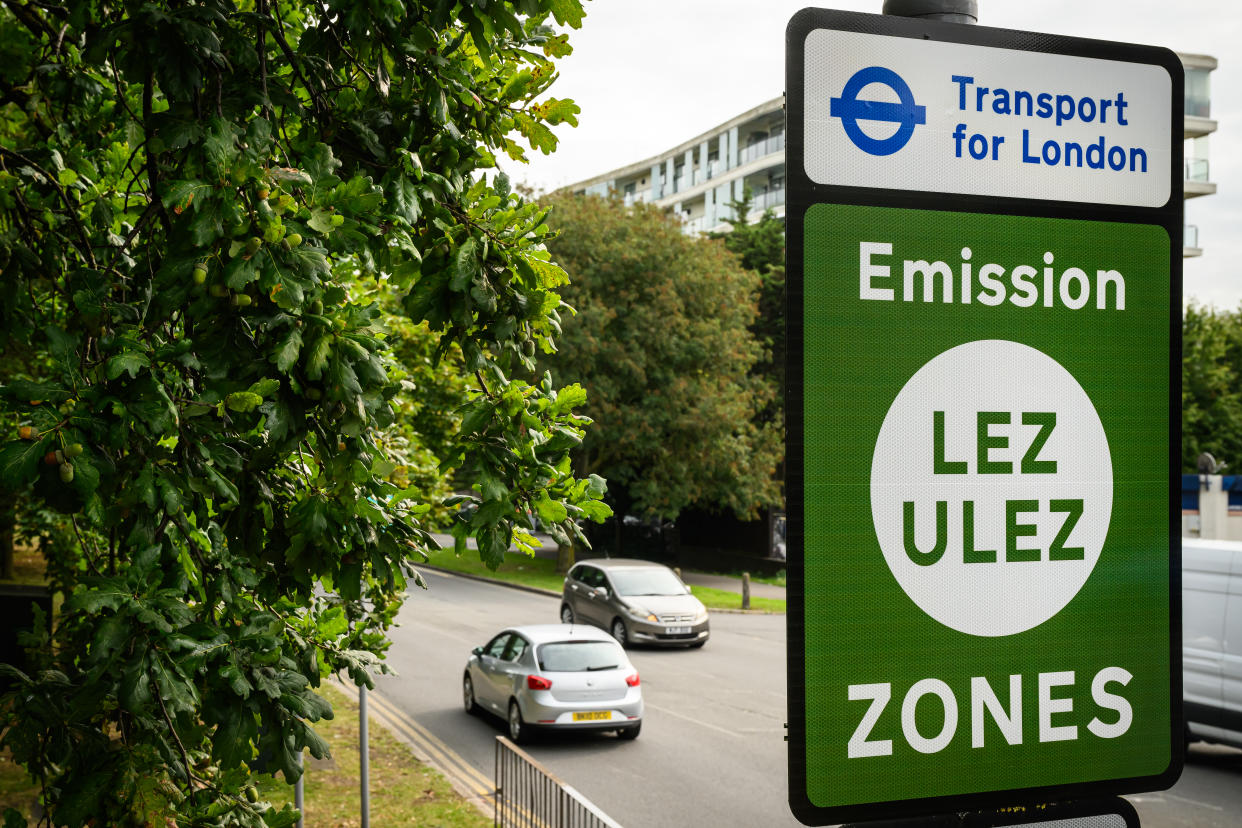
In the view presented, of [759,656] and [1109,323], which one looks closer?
[1109,323]

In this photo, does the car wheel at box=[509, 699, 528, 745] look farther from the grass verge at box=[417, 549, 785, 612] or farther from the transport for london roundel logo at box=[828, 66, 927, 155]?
the transport for london roundel logo at box=[828, 66, 927, 155]

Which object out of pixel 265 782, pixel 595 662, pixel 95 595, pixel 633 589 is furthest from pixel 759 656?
pixel 95 595

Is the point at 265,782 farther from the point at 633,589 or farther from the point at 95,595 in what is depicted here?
the point at 633,589

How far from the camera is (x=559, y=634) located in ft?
44.4

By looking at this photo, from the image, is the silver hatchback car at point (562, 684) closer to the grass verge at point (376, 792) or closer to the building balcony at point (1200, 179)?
the grass verge at point (376, 792)

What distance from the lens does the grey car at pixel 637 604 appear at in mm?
18609

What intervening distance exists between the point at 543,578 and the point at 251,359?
96.0ft

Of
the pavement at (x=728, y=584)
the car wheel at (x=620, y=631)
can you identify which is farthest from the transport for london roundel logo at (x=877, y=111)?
the pavement at (x=728, y=584)

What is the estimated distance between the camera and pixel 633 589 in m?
19.4

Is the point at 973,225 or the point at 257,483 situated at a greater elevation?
the point at 973,225

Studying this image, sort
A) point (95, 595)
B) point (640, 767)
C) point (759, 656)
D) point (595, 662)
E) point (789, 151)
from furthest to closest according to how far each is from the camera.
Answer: point (759, 656), point (595, 662), point (640, 767), point (95, 595), point (789, 151)

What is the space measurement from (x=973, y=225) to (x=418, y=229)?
2.89 m

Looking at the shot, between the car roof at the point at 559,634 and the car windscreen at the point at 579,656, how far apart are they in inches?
3.0

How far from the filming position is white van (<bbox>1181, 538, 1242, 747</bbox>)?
1057cm
